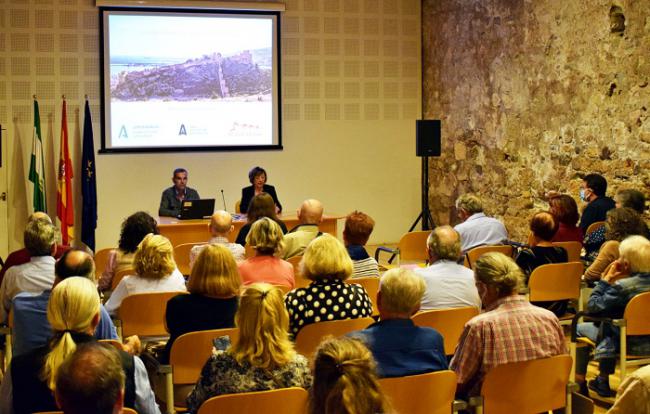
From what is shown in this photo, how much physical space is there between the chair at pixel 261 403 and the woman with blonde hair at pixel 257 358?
12cm

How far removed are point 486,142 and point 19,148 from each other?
5.81m

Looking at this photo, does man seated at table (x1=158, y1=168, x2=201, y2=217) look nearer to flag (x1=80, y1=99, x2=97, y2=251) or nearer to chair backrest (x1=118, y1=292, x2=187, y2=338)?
flag (x1=80, y1=99, x2=97, y2=251)

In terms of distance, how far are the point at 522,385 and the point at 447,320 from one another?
0.88 meters

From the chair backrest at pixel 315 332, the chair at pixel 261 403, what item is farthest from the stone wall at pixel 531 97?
the chair at pixel 261 403

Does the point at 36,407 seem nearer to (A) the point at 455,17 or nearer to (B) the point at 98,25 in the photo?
(B) the point at 98,25

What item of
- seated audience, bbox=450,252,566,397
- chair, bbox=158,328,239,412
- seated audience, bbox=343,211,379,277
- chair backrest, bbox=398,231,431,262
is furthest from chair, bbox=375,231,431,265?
chair, bbox=158,328,239,412

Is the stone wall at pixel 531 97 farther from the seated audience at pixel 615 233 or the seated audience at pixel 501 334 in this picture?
the seated audience at pixel 501 334

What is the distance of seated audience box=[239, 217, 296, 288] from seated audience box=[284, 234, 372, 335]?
82cm

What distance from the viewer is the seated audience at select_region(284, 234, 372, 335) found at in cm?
400

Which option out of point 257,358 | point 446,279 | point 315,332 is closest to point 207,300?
point 315,332

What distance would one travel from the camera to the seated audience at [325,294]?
400cm

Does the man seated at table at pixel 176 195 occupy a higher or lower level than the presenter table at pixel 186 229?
higher

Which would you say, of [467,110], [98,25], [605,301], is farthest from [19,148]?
[605,301]

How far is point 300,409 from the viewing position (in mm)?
2863
